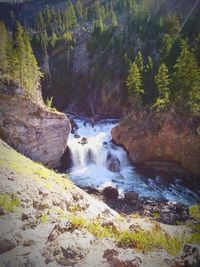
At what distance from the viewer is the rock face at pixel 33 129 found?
111ft

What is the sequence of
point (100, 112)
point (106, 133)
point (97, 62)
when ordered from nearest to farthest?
point (106, 133), point (100, 112), point (97, 62)

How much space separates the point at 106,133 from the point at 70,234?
40.0 meters

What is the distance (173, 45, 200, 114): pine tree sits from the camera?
41438 mm

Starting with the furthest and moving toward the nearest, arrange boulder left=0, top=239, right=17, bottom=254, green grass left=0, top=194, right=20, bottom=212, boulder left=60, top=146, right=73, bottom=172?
1. boulder left=60, top=146, right=73, bottom=172
2. green grass left=0, top=194, right=20, bottom=212
3. boulder left=0, top=239, right=17, bottom=254

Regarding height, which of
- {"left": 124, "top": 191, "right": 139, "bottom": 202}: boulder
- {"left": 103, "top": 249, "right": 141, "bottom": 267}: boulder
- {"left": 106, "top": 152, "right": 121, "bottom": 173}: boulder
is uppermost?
{"left": 103, "top": 249, "right": 141, "bottom": 267}: boulder

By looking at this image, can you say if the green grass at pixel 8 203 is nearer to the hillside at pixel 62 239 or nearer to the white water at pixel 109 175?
the hillside at pixel 62 239

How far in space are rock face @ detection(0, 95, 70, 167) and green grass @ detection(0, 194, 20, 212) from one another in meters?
18.7

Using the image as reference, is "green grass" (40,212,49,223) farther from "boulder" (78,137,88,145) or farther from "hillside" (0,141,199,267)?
"boulder" (78,137,88,145)

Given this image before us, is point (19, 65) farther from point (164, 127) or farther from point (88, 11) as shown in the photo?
point (88, 11)

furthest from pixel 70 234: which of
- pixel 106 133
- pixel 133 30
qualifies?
pixel 133 30

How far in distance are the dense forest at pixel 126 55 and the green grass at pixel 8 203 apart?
22840mm

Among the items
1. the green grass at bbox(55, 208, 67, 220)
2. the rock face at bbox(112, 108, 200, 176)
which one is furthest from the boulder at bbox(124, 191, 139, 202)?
the green grass at bbox(55, 208, 67, 220)

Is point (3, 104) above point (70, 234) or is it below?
above

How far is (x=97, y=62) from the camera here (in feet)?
269
